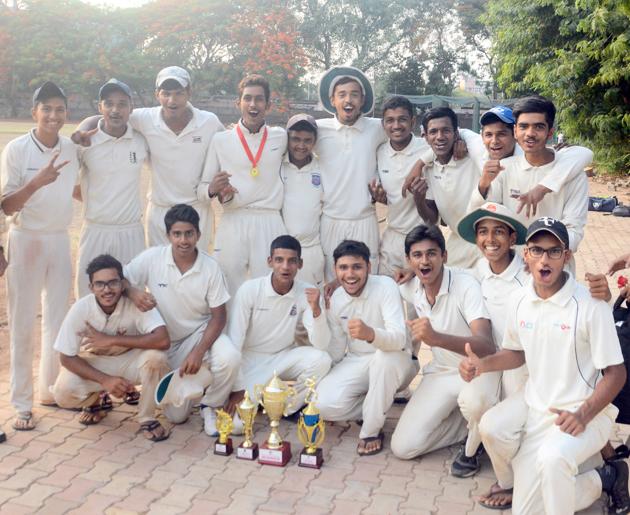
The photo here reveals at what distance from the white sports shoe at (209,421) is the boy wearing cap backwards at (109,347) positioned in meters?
0.28

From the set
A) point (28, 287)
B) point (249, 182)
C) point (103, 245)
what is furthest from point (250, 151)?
point (28, 287)

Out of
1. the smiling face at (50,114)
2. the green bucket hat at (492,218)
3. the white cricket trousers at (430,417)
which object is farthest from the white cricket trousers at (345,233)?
the smiling face at (50,114)

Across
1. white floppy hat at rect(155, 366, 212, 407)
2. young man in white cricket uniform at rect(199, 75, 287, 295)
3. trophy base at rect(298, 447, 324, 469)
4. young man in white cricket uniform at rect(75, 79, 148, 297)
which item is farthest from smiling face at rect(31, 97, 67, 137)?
trophy base at rect(298, 447, 324, 469)

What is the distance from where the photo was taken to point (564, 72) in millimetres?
18594

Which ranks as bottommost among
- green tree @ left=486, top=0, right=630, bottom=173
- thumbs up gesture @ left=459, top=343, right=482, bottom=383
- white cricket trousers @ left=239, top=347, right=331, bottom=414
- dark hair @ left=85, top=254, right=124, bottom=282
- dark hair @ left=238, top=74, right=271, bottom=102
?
white cricket trousers @ left=239, top=347, right=331, bottom=414

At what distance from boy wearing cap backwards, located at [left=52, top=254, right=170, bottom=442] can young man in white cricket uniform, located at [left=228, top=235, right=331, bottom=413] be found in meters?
0.57

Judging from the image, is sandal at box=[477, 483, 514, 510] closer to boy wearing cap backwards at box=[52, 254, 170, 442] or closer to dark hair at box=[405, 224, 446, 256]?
dark hair at box=[405, 224, 446, 256]

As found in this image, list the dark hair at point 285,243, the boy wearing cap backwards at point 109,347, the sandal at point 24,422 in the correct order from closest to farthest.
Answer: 1. the boy wearing cap backwards at point 109,347
2. the sandal at point 24,422
3. the dark hair at point 285,243

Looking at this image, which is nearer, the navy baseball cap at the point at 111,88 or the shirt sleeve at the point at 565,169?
the shirt sleeve at the point at 565,169

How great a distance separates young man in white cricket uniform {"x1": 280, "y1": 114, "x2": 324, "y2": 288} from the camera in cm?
566

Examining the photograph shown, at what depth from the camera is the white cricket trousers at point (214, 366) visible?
16.2 ft

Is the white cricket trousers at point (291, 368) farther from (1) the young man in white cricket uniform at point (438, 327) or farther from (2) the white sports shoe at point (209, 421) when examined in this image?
(1) the young man in white cricket uniform at point (438, 327)

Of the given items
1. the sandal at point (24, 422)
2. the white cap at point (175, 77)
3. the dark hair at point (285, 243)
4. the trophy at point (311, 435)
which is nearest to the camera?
the trophy at point (311, 435)

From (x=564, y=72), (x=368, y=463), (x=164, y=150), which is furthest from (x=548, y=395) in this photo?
(x=564, y=72)
